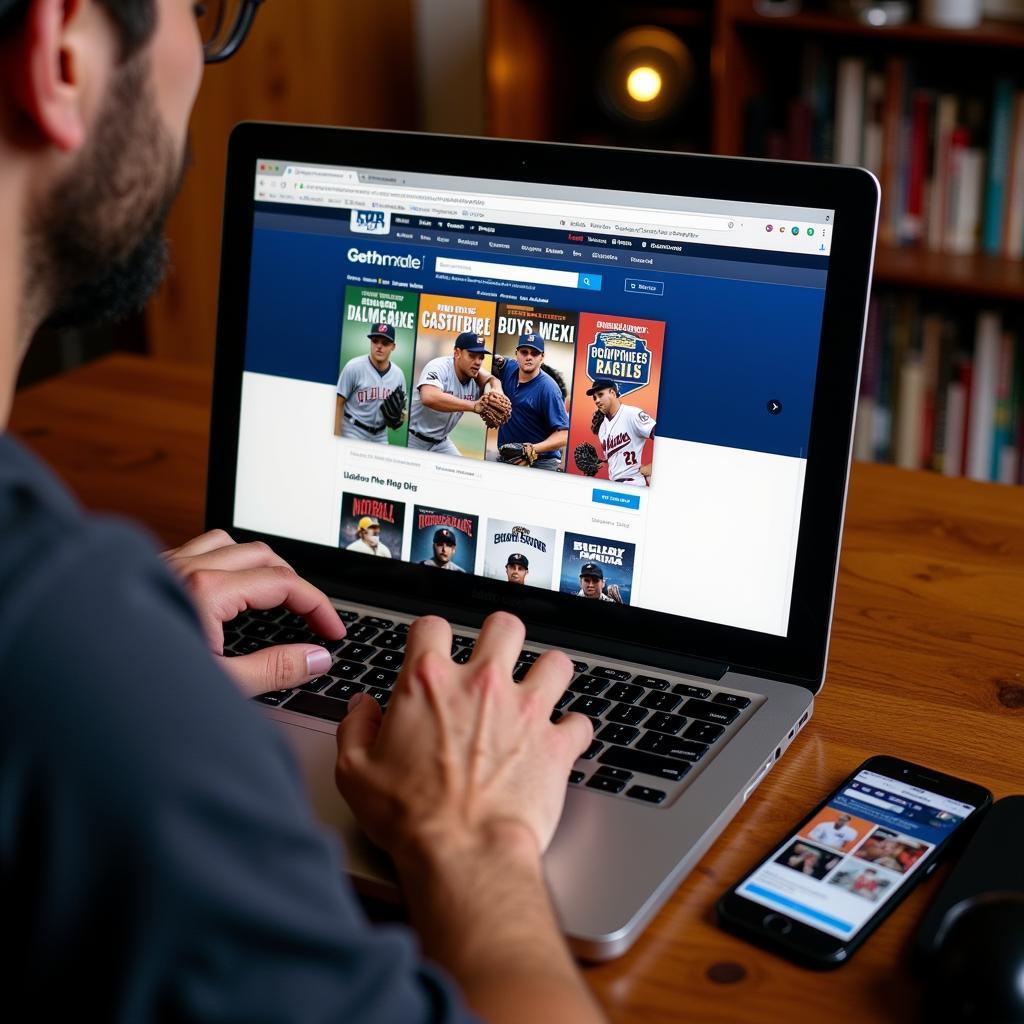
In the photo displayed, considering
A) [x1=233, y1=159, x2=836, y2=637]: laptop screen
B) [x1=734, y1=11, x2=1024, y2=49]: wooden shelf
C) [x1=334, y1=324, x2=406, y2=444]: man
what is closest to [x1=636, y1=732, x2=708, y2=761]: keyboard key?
[x1=233, y1=159, x2=836, y2=637]: laptop screen

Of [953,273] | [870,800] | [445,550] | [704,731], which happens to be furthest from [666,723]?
[953,273]

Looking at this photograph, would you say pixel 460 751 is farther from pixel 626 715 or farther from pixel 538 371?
pixel 538 371

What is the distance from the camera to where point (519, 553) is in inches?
37.4

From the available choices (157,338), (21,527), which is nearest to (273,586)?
(21,527)

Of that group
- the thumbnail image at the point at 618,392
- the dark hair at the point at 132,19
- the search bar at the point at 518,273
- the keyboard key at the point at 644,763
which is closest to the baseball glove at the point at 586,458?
the thumbnail image at the point at 618,392

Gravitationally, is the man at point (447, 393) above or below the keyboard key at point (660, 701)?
above

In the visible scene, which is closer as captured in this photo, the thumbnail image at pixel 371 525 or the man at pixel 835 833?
the man at pixel 835 833

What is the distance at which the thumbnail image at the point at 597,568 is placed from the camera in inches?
36.0

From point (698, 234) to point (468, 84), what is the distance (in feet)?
6.77

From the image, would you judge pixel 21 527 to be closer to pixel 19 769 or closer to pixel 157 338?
pixel 19 769

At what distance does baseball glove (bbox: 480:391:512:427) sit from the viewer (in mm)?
927

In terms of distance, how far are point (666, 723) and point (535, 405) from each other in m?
0.25

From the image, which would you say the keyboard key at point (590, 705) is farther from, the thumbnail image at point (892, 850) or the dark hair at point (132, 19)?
the dark hair at point (132, 19)

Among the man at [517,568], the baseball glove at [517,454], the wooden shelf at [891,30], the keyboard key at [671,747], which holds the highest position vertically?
the wooden shelf at [891,30]
